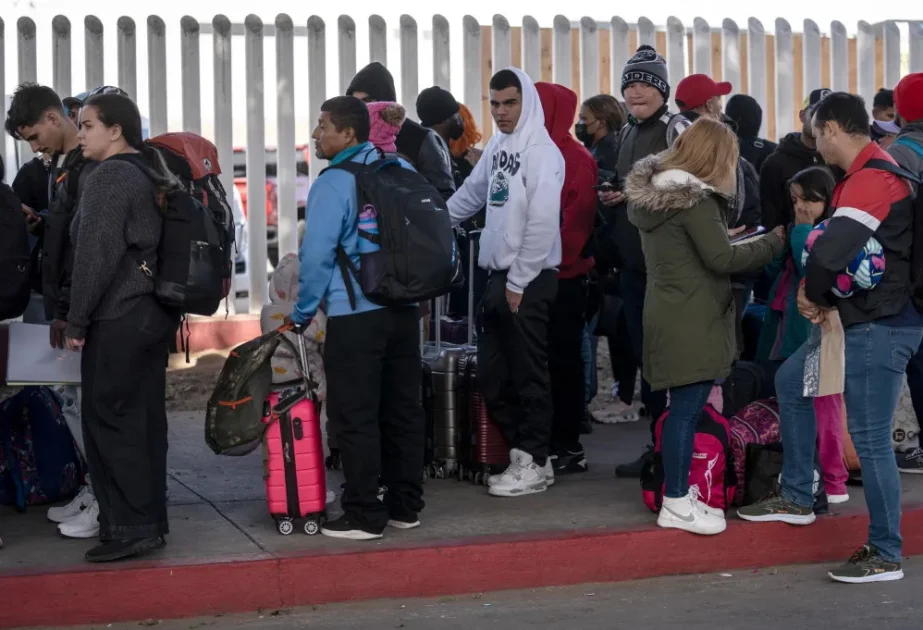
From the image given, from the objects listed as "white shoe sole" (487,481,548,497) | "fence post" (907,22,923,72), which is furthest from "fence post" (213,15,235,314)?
"fence post" (907,22,923,72)

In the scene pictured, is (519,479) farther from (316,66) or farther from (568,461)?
(316,66)

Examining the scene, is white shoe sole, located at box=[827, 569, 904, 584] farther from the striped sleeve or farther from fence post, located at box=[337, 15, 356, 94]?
fence post, located at box=[337, 15, 356, 94]

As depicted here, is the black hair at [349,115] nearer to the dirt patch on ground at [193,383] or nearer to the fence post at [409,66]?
the dirt patch on ground at [193,383]

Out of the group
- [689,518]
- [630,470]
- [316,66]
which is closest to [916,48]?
[316,66]

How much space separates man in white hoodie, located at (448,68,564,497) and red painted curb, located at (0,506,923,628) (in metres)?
0.91

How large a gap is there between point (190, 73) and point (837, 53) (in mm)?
5622

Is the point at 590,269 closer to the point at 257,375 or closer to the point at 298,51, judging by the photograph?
the point at 257,375

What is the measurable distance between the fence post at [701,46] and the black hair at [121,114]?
7.18 meters

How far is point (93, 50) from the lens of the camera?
10.8 meters

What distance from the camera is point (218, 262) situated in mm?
5996

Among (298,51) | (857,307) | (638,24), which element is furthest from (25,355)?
(638,24)

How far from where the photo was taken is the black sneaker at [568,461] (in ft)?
25.4

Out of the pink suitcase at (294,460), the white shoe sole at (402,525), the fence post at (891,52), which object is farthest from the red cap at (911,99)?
the fence post at (891,52)

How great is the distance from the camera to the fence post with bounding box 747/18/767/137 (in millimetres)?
12336
